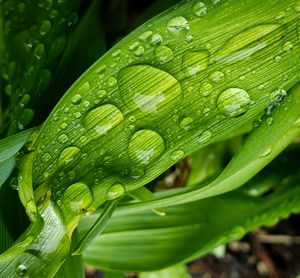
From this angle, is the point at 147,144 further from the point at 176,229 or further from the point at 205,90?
the point at 176,229

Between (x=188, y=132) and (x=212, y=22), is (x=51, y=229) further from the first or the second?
(x=212, y=22)

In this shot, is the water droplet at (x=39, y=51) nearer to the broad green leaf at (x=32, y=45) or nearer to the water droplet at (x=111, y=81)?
the broad green leaf at (x=32, y=45)

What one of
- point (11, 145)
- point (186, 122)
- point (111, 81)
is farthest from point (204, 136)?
point (11, 145)

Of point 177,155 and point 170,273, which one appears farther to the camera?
point 170,273

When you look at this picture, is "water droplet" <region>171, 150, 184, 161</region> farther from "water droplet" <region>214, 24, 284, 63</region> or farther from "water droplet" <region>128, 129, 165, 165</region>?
"water droplet" <region>214, 24, 284, 63</region>

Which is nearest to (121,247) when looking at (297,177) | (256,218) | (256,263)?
(256,218)

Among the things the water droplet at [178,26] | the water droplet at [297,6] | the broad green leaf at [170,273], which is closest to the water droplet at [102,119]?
the water droplet at [178,26]
